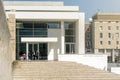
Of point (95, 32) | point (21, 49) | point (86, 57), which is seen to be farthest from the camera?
point (95, 32)

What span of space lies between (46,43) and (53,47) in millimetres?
1017

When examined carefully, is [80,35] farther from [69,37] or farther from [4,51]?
[4,51]

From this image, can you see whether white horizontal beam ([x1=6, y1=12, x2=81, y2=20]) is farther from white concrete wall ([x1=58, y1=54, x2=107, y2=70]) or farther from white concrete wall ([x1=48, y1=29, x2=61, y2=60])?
white concrete wall ([x1=58, y1=54, x2=107, y2=70])

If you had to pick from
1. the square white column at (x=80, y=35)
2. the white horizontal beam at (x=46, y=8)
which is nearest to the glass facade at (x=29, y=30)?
the white horizontal beam at (x=46, y=8)

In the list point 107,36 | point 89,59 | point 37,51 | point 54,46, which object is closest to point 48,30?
point 54,46

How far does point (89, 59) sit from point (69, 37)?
7.64 m

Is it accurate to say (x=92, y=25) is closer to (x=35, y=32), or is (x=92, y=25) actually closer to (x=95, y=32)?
(x=95, y=32)

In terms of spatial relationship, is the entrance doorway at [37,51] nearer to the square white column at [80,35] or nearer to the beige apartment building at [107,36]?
the square white column at [80,35]

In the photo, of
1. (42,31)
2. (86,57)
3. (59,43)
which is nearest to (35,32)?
(42,31)

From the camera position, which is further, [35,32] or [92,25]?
[92,25]

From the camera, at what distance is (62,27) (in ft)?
120

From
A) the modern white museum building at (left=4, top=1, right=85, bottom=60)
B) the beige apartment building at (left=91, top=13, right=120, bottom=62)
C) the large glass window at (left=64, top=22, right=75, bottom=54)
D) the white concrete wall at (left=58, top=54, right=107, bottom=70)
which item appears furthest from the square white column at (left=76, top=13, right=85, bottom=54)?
the beige apartment building at (left=91, top=13, right=120, bottom=62)

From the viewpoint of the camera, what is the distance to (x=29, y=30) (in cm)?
3662

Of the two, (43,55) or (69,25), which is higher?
(69,25)
